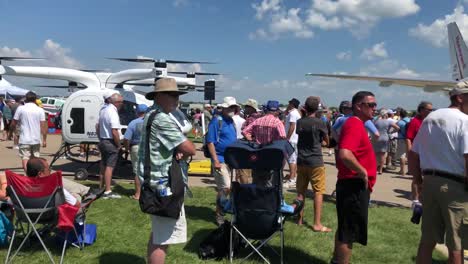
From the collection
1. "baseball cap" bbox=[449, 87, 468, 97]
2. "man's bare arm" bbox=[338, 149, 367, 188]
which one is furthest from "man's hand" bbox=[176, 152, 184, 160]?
"baseball cap" bbox=[449, 87, 468, 97]

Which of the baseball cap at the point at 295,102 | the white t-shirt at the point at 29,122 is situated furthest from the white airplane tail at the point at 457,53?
the white t-shirt at the point at 29,122

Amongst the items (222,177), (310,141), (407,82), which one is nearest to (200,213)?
(222,177)

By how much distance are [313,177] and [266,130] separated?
3.20ft

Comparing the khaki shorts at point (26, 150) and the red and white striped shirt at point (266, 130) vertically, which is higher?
the red and white striped shirt at point (266, 130)

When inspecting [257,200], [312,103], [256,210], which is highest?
[312,103]

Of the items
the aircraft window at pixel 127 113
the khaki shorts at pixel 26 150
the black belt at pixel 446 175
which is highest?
the aircraft window at pixel 127 113

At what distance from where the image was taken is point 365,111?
3.89m

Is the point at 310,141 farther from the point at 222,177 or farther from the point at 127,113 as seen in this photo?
the point at 127,113

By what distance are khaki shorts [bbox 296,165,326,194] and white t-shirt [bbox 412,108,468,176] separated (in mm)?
2169

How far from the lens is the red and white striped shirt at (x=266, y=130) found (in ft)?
19.6

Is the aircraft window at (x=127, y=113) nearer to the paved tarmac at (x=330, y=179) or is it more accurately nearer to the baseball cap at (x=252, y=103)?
the paved tarmac at (x=330, y=179)

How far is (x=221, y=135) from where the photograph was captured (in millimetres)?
5945

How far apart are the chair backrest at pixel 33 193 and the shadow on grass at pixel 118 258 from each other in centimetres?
82

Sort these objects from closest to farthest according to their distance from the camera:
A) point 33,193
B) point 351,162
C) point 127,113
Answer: point 351,162
point 33,193
point 127,113
